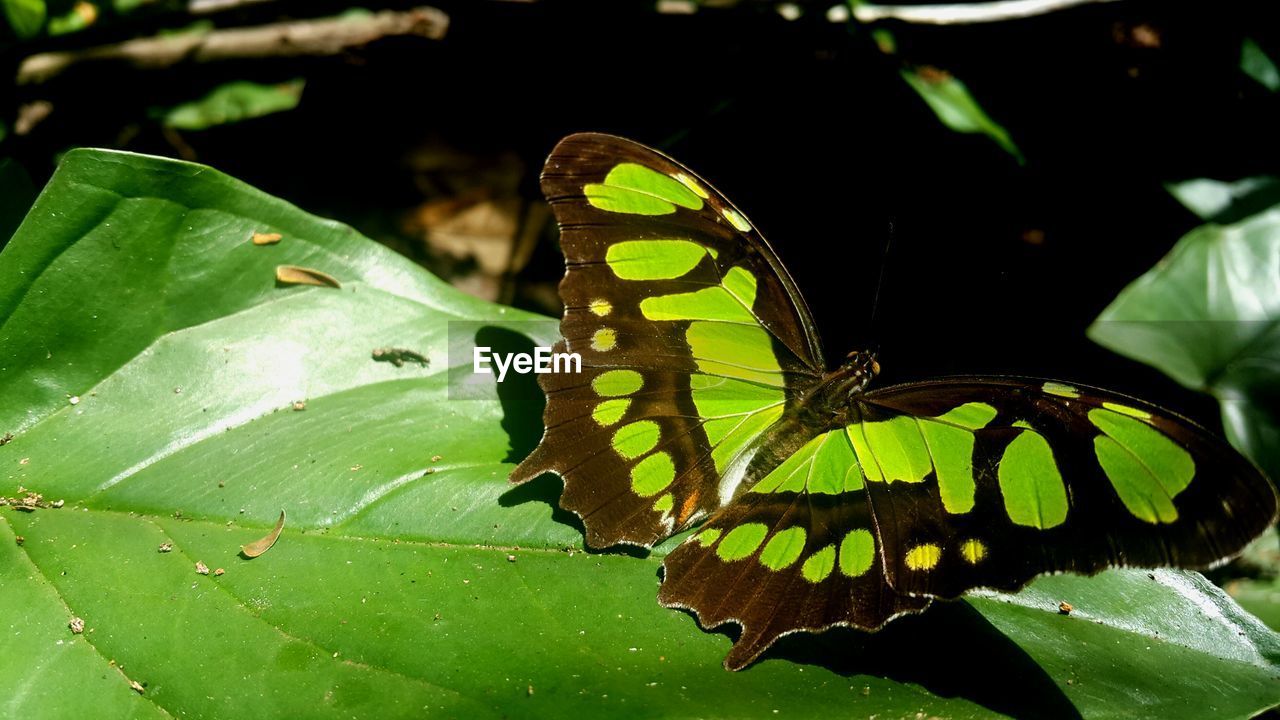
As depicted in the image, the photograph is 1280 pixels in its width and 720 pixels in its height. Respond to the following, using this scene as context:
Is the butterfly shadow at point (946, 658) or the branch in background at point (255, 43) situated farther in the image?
the branch in background at point (255, 43)

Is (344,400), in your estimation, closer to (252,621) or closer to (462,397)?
(462,397)

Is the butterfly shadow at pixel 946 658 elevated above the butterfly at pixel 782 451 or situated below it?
below

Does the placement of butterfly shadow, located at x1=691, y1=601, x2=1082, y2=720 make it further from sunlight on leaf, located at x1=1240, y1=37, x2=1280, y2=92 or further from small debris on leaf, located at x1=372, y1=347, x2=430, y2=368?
sunlight on leaf, located at x1=1240, y1=37, x2=1280, y2=92

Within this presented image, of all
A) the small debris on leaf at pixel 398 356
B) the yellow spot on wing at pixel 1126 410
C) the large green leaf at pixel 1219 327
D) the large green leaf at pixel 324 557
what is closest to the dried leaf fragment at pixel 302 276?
the large green leaf at pixel 324 557

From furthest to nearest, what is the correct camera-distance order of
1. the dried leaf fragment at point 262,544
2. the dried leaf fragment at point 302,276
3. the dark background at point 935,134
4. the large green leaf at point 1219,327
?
1. the dark background at point 935,134
2. the large green leaf at point 1219,327
3. the dried leaf fragment at point 302,276
4. the dried leaf fragment at point 262,544

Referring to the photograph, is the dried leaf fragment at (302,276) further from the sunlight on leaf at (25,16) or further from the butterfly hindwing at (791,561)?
the sunlight on leaf at (25,16)

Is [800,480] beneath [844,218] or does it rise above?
beneath

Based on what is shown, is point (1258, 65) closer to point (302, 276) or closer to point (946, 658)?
point (946, 658)

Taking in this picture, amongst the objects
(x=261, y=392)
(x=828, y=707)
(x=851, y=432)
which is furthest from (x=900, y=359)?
(x=261, y=392)
